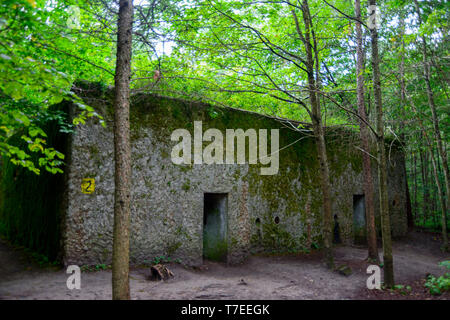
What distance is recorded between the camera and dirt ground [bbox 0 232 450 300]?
5246 mm

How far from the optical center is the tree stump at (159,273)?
616 centimetres

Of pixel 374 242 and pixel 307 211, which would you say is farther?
pixel 307 211

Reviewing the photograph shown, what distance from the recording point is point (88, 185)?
624cm

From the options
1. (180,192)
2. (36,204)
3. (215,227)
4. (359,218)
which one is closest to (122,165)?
(180,192)

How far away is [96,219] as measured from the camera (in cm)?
627

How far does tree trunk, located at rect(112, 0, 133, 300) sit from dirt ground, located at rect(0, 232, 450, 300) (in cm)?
135

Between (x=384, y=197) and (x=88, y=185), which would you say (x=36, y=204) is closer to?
(x=88, y=185)

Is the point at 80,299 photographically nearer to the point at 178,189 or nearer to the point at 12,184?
the point at 178,189

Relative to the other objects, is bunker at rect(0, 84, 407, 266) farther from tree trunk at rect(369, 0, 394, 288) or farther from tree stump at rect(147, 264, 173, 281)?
tree trunk at rect(369, 0, 394, 288)

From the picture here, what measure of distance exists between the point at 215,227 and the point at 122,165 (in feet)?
15.5

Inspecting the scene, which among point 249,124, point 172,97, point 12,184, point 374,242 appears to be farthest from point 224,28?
point 12,184

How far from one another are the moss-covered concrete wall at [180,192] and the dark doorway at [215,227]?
0.58ft

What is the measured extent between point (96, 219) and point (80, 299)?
1756 mm

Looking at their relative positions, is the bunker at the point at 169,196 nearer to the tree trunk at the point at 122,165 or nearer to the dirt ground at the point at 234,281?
the dirt ground at the point at 234,281
